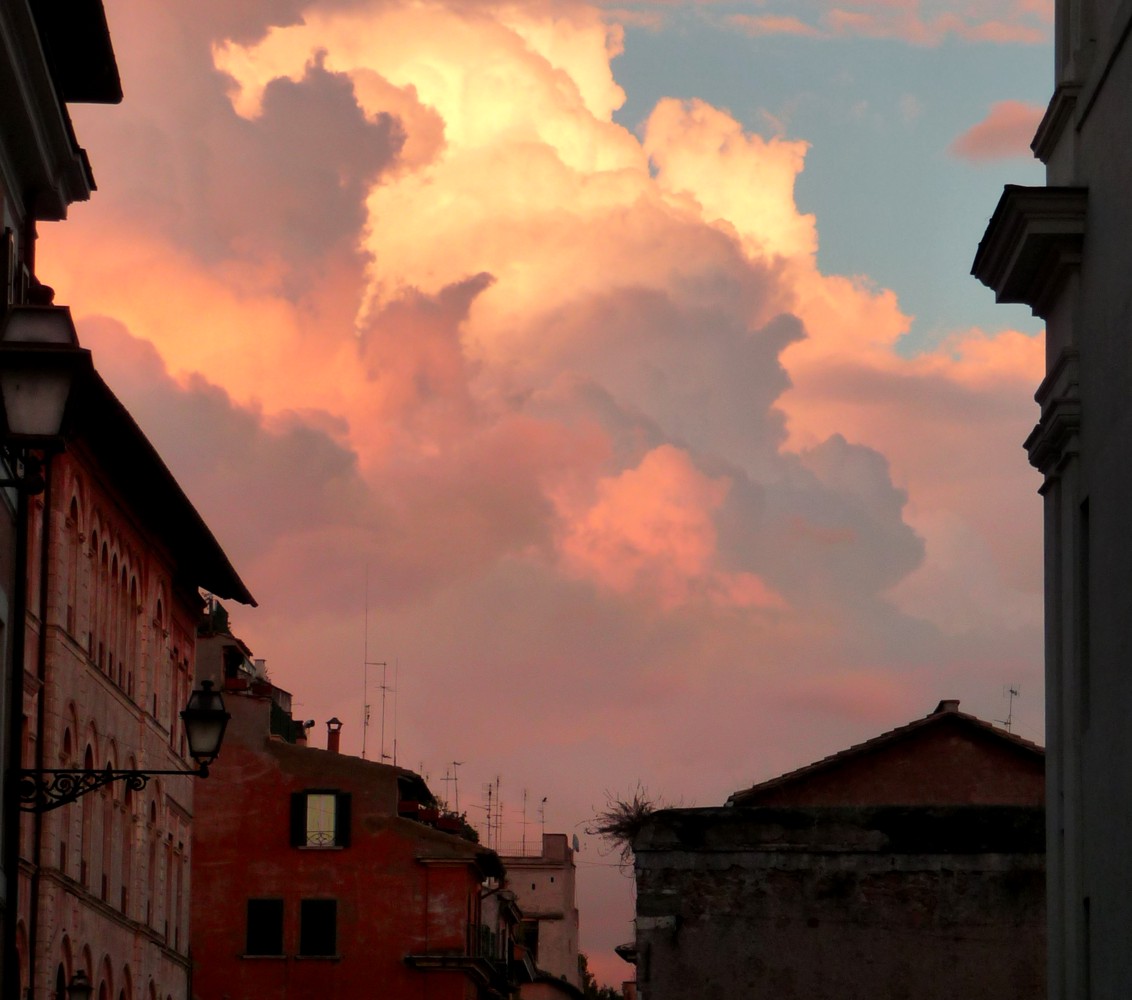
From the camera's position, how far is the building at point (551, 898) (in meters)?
103

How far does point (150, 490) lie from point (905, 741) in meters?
12.3

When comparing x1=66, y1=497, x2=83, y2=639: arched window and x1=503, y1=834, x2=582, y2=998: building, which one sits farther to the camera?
x1=503, y1=834, x2=582, y2=998: building

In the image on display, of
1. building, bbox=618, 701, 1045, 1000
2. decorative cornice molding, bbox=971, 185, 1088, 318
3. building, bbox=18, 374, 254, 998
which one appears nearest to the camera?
decorative cornice molding, bbox=971, 185, 1088, 318

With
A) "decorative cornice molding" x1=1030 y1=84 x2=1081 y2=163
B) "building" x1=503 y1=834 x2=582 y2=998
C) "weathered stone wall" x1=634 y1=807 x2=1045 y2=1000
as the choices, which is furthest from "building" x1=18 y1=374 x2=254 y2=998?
"building" x1=503 y1=834 x2=582 y2=998

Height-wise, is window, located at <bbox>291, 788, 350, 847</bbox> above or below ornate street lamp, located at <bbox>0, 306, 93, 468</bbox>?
below

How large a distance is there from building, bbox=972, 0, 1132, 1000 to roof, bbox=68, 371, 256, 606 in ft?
43.2

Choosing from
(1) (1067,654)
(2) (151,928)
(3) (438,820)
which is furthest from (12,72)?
(3) (438,820)

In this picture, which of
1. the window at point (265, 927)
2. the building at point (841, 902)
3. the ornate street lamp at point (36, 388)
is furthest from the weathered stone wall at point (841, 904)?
the window at point (265, 927)

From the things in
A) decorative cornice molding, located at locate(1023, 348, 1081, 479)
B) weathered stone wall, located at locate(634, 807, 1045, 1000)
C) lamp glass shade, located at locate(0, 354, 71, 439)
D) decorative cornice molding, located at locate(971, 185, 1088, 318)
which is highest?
decorative cornice molding, located at locate(971, 185, 1088, 318)

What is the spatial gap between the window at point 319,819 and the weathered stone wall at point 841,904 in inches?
1303

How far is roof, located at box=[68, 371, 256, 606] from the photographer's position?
30820 mm

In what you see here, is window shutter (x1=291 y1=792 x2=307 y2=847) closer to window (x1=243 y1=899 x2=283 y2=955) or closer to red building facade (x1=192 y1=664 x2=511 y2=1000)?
red building facade (x1=192 y1=664 x2=511 y2=1000)

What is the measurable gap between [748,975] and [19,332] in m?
14.3

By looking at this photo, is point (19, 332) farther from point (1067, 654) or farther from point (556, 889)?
point (556, 889)
